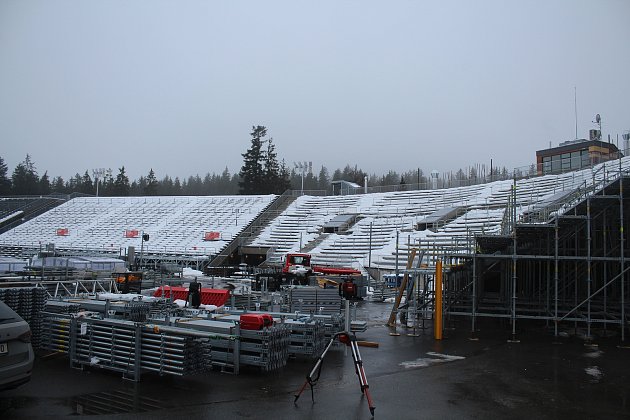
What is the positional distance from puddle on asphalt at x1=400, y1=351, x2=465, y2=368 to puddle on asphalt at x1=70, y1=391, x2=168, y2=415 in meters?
5.46

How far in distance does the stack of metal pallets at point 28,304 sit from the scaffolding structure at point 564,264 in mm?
10717

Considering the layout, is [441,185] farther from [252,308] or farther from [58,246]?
[252,308]

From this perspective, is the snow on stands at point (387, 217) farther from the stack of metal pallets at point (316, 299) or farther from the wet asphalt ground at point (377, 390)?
the wet asphalt ground at point (377, 390)

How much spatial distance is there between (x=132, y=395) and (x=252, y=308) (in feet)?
21.7

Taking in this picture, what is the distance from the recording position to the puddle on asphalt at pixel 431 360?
11.1 m

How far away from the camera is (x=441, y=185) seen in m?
54.6

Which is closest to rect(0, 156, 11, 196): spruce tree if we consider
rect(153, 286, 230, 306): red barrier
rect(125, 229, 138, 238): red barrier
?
rect(125, 229, 138, 238): red barrier

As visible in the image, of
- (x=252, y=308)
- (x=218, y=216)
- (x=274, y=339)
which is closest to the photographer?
(x=274, y=339)

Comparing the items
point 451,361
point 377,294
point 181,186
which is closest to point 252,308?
point 451,361

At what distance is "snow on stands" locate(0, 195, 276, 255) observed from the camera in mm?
47625

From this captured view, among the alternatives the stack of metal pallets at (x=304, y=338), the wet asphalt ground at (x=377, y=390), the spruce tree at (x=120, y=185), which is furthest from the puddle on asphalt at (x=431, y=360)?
the spruce tree at (x=120, y=185)

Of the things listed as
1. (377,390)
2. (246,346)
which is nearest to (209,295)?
(246,346)

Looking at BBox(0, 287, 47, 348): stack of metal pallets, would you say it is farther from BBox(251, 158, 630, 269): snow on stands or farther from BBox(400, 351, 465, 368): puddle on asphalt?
BBox(251, 158, 630, 269): snow on stands

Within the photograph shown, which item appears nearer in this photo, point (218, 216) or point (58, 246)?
point (58, 246)
